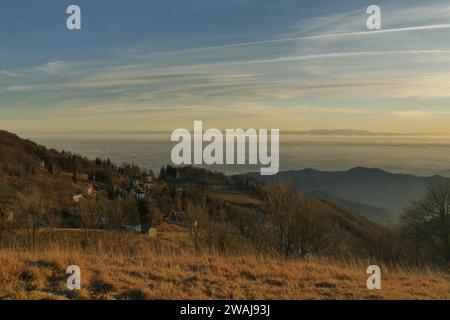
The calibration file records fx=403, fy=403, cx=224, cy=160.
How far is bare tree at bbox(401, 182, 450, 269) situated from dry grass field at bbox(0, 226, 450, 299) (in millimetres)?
29718

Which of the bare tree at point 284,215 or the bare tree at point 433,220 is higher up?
the bare tree at point 284,215

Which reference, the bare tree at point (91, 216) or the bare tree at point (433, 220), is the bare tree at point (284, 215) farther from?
the bare tree at point (91, 216)

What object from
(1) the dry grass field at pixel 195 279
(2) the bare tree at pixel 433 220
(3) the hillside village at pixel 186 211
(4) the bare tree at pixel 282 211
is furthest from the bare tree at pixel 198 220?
(2) the bare tree at pixel 433 220

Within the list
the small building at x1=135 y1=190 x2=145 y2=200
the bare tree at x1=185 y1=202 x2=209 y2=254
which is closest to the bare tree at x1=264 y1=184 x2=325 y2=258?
the bare tree at x1=185 y1=202 x2=209 y2=254

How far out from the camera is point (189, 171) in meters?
175

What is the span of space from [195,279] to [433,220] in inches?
1428

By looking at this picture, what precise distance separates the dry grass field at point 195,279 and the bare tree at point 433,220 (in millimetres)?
29718

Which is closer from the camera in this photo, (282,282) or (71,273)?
(71,273)

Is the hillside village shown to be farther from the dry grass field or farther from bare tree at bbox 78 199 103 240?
the dry grass field

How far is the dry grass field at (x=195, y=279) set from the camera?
7332mm
